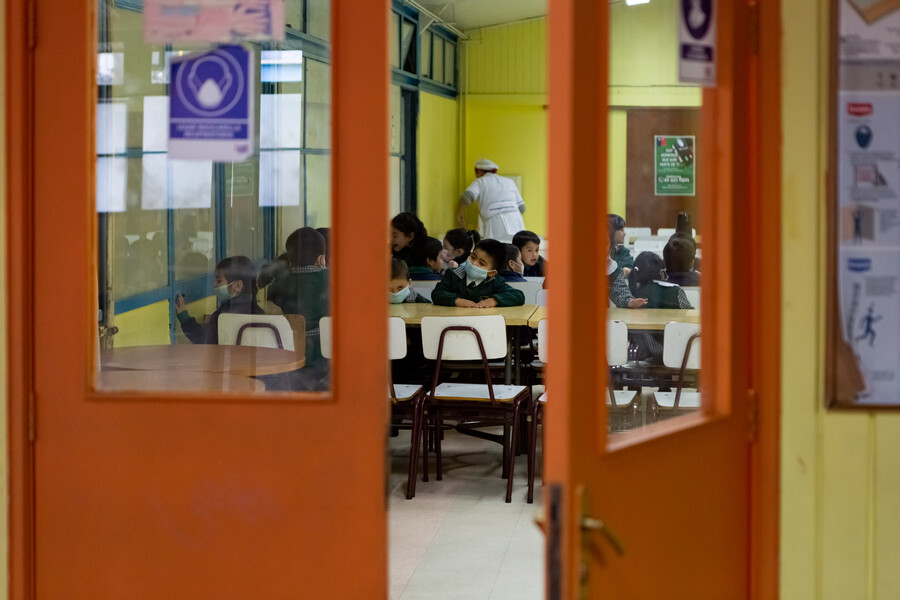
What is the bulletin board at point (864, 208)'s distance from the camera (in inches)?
83.7

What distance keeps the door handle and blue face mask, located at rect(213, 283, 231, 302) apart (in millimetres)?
1035

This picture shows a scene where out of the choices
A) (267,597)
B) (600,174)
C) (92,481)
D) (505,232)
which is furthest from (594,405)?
(505,232)

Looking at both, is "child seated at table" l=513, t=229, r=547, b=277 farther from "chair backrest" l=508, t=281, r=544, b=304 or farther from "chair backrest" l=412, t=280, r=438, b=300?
"chair backrest" l=508, t=281, r=544, b=304

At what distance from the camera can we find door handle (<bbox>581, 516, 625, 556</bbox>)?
178 centimetres

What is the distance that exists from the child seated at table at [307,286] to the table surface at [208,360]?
8cm

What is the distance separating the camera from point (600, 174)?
184 centimetres

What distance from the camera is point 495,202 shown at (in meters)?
12.0

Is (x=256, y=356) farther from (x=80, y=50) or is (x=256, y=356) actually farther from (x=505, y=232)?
(x=505, y=232)

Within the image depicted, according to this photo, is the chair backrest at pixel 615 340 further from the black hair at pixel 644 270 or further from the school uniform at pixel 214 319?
the school uniform at pixel 214 319

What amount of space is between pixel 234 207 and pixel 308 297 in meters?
0.24

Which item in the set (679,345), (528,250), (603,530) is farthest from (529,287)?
(603,530)

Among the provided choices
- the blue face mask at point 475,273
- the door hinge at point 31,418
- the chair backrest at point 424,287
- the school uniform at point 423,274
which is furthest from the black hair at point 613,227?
the school uniform at point 423,274

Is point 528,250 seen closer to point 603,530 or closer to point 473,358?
point 473,358

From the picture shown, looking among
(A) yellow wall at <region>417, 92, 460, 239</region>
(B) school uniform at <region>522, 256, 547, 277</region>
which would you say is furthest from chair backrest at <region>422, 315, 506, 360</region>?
(A) yellow wall at <region>417, 92, 460, 239</region>
